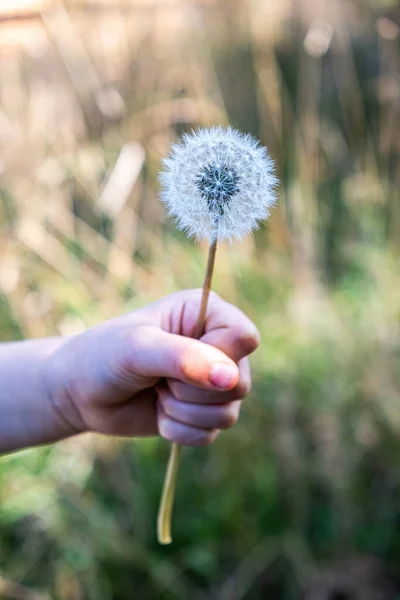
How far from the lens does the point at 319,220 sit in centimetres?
167

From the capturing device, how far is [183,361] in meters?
0.63

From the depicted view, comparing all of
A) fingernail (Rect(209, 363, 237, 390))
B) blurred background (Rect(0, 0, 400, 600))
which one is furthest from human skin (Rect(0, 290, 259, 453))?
blurred background (Rect(0, 0, 400, 600))

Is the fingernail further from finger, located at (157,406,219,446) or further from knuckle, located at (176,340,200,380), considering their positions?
finger, located at (157,406,219,446)

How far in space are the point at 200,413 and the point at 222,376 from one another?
0.15 m

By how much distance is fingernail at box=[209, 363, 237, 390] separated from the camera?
2.02ft

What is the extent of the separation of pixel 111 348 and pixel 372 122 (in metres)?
1.62

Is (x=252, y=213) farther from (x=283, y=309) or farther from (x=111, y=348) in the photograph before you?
(x=283, y=309)

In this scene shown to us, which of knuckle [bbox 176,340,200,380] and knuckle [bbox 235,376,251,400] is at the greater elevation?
knuckle [bbox 176,340,200,380]

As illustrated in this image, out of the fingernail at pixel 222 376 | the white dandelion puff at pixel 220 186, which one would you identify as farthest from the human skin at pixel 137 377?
the white dandelion puff at pixel 220 186

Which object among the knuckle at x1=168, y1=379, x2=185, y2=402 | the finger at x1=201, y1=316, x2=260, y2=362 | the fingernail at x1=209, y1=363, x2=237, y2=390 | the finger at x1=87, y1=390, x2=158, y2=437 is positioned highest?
the finger at x1=201, y1=316, x2=260, y2=362

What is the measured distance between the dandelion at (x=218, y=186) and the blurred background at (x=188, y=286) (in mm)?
669

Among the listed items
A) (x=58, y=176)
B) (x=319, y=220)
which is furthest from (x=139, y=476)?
(x=319, y=220)

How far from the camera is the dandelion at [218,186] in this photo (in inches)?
22.0

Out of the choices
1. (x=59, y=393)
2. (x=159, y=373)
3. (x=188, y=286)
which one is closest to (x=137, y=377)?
(x=159, y=373)
